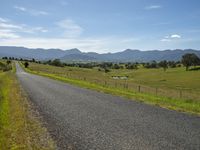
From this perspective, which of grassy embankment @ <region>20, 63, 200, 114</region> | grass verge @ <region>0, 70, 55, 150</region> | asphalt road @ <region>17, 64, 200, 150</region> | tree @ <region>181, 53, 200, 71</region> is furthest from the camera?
tree @ <region>181, 53, 200, 71</region>

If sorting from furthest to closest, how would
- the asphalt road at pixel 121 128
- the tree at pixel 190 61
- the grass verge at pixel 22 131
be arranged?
the tree at pixel 190 61 < the grass verge at pixel 22 131 < the asphalt road at pixel 121 128

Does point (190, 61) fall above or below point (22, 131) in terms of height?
above

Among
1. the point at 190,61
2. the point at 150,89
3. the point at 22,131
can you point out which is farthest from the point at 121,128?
the point at 190,61

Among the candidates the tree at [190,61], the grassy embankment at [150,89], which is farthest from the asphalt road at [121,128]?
the tree at [190,61]

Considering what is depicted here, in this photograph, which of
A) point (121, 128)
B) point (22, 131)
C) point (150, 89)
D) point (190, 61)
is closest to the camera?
point (22, 131)

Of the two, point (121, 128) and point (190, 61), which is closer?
point (121, 128)

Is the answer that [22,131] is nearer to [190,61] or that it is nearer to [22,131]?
[22,131]

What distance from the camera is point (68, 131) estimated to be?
1384cm

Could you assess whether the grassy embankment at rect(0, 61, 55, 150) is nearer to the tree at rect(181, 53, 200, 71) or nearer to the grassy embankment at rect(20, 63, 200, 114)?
the grassy embankment at rect(20, 63, 200, 114)

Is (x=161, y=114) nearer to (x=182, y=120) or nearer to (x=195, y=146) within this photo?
(x=182, y=120)

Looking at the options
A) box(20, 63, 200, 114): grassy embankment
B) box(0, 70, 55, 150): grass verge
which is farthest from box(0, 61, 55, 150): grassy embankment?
box(20, 63, 200, 114): grassy embankment

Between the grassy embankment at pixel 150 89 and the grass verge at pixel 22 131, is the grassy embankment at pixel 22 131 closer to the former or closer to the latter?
the grass verge at pixel 22 131

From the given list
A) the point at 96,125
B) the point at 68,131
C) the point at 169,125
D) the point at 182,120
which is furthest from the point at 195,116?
the point at 68,131

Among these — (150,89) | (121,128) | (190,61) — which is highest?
(190,61)
